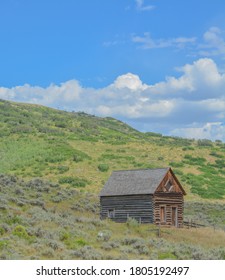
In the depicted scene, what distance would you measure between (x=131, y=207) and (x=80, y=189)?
67.6ft

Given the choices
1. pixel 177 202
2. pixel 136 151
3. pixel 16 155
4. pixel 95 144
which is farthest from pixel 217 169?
pixel 177 202

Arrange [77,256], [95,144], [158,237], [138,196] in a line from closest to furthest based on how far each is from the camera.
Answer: [77,256] < [158,237] < [138,196] < [95,144]

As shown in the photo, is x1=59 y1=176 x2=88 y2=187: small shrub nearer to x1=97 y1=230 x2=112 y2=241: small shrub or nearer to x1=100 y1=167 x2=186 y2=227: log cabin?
x1=100 y1=167 x2=186 y2=227: log cabin

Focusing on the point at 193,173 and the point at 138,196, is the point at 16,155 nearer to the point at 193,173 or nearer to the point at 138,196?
the point at 193,173

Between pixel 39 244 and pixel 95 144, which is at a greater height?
pixel 95 144

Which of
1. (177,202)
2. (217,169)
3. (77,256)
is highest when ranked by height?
(217,169)

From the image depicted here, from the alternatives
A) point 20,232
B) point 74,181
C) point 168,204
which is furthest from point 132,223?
point 74,181

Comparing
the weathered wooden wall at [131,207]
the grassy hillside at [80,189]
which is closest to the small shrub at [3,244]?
the grassy hillside at [80,189]

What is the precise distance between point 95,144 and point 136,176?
46.0 m

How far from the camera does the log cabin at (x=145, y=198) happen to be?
127 ft

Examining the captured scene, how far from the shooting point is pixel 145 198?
3881cm

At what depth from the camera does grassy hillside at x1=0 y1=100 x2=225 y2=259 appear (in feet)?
84.0

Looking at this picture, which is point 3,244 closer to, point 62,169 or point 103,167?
point 62,169
